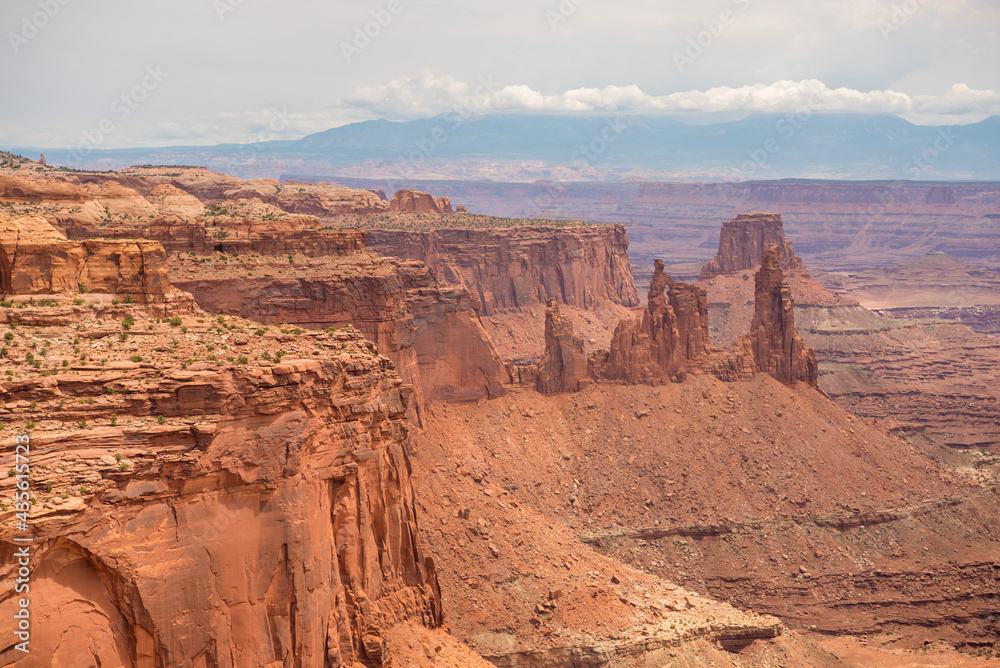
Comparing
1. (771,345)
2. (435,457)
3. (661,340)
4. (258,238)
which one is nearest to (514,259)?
(771,345)

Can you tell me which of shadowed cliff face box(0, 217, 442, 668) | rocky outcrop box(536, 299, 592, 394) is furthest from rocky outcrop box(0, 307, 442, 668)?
rocky outcrop box(536, 299, 592, 394)

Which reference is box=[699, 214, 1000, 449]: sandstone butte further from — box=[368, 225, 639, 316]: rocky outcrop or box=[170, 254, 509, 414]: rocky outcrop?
box=[170, 254, 509, 414]: rocky outcrop

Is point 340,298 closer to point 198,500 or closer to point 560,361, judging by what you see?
point 560,361

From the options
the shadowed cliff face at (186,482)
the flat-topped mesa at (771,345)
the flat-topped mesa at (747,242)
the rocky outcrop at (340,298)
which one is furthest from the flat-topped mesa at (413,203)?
the shadowed cliff face at (186,482)

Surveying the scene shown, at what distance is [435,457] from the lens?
6394 centimetres

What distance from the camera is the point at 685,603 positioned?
59469 mm

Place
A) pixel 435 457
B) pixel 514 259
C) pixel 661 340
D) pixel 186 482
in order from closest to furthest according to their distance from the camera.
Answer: pixel 186 482 < pixel 435 457 < pixel 661 340 < pixel 514 259

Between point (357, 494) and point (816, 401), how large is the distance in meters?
62.3

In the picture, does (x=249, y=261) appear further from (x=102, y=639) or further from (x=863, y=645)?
(x=863, y=645)

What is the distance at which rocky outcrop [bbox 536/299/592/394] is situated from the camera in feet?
264

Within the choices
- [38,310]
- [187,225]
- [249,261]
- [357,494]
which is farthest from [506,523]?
[38,310]

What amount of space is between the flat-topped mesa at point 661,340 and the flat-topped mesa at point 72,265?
53.5 metres

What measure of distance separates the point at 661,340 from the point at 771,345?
35.5ft

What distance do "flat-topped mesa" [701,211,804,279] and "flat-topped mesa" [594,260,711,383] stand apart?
81213 millimetres
